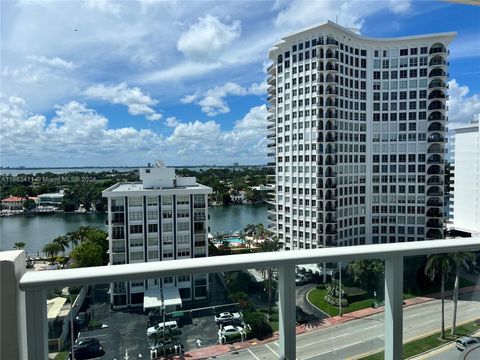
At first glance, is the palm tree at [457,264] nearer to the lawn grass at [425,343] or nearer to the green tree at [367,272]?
the lawn grass at [425,343]

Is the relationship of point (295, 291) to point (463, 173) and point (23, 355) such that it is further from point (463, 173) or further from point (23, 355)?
point (463, 173)

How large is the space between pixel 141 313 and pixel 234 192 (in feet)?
152

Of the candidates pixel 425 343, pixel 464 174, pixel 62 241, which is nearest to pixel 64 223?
pixel 62 241

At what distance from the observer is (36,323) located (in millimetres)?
834

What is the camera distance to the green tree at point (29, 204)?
39188 mm

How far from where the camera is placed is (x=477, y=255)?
47.1 inches

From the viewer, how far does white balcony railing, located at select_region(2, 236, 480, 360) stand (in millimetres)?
825

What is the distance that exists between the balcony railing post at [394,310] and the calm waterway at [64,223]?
28.9 metres

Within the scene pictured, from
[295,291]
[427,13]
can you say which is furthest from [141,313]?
[427,13]

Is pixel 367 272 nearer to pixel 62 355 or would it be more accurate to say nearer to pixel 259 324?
pixel 259 324

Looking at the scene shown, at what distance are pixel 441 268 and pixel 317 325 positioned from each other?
0.44m

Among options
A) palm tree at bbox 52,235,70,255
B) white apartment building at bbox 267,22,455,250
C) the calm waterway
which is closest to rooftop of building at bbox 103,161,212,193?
white apartment building at bbox 267,22,455,250

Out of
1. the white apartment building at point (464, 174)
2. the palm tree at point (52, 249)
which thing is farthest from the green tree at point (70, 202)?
the white apartment building at point (464, 174)

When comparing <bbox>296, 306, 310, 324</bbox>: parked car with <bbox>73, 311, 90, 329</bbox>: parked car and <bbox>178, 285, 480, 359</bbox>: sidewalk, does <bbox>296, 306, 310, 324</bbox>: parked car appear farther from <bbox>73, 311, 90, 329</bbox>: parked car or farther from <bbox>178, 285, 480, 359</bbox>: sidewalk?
<bbox>73, 311, 90, 329</bbox>: parked car
